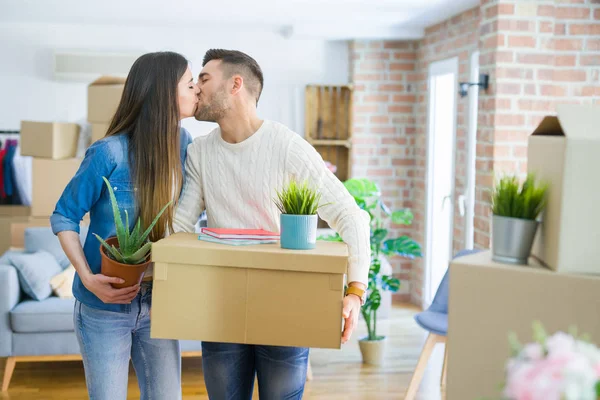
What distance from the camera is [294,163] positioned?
2014 millimetres

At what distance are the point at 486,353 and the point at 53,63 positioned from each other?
5633 mm

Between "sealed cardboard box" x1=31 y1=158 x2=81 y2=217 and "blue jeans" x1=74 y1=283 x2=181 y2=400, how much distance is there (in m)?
3.46

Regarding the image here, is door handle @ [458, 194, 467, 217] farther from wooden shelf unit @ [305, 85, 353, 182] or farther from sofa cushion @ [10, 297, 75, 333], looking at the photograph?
sofa cushion @ [10, 297, 75, 333]

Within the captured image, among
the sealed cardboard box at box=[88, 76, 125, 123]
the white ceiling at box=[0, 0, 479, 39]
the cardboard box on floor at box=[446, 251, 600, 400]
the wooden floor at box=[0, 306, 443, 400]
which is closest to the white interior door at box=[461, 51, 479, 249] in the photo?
the white ceiling at box=[0, 0, 479, 39]

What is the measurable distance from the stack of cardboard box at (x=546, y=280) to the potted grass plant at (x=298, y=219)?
457 mm

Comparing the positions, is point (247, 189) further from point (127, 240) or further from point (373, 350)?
point (373, 350)

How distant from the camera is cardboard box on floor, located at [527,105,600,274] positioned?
4.10 ft

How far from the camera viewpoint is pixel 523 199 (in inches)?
53.3

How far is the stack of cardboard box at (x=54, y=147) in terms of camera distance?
16.8 feet

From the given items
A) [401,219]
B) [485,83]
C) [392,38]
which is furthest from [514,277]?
[392,38]

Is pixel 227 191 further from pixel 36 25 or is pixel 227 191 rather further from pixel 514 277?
pixel 36 25

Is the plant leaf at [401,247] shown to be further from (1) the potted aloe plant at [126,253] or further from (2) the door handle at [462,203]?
(1) the potted aloe plant at [126,253]

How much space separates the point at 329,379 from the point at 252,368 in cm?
232

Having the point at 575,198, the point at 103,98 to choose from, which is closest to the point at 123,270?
the point at 575,198
